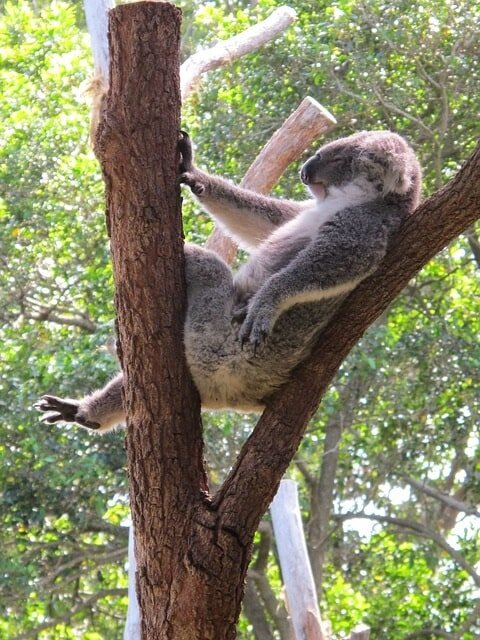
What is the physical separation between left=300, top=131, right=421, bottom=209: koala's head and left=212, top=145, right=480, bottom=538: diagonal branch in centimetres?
56

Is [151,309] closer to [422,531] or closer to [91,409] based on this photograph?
[91,409]

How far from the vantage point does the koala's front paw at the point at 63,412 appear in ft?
13.0

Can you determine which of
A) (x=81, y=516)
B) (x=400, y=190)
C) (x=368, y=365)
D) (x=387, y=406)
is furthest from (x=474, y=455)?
(x=400, y=190)

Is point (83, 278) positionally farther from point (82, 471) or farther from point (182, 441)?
point (182, 441)

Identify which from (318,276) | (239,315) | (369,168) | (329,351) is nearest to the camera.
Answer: (329,351)

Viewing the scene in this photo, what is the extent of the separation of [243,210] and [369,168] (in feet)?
1.77

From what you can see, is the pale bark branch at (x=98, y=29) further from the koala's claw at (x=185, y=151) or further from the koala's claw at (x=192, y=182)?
the koala's claw at (x=185, y=151)

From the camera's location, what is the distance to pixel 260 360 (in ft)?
12.0

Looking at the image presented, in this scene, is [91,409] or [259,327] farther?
[91,409]

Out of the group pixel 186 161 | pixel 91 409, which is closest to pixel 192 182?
pixel 186 161

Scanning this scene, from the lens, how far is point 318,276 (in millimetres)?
3586

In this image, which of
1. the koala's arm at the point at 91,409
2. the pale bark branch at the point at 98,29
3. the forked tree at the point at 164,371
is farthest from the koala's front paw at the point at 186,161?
the pale bark branch at the point at 98,29

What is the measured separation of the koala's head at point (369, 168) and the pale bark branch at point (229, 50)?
301 centimetres

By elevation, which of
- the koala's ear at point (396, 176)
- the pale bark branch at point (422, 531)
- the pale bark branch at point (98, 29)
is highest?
the pale bark branch at point (98, 29)
